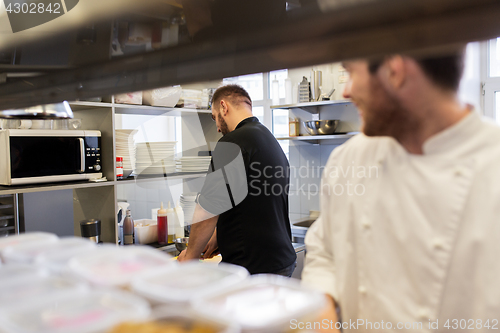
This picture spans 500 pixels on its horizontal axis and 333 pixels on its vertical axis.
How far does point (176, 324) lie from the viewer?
41 cm

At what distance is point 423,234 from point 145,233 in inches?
86.1

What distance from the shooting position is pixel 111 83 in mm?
612

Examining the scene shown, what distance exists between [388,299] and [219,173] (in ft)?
4.03

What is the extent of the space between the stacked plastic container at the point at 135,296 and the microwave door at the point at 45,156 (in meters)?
1.63

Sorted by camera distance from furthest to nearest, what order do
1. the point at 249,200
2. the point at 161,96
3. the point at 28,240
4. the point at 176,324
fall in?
1. the point at 161,96
2. the point at 249,200
3. the point at 28,240
4. the point at 176,324

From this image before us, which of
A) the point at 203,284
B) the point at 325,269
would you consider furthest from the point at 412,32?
the point at 325,269

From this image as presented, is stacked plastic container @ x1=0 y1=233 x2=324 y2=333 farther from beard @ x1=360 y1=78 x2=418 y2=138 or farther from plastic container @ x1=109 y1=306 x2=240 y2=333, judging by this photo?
beard @ x1=360 y1=78 x2=418 y2=138

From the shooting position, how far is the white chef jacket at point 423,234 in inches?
31.6

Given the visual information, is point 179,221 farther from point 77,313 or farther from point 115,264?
point 77,313

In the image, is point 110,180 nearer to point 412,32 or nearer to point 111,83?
point 111,83

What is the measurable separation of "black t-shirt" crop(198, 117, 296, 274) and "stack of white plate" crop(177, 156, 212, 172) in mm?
879

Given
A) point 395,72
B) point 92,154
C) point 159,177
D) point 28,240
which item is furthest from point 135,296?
point 159,177

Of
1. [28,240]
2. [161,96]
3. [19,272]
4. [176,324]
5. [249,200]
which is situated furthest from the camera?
[161,96]

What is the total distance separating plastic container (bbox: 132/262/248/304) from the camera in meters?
0.44
